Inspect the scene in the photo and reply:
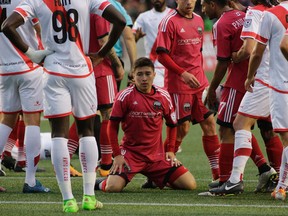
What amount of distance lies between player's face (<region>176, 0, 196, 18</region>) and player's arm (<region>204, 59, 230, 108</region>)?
3.94 feet

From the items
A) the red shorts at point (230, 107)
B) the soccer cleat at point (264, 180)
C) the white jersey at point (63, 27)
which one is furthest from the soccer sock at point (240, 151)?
the white jersey at point (63, 27)

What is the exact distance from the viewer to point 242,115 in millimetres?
9109

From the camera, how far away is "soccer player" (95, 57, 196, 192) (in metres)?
9.71

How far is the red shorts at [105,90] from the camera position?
11148 mm

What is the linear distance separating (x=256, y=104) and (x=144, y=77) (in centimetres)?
129

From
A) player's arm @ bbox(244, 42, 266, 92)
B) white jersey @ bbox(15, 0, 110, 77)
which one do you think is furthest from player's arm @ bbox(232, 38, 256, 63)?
white jersey @ bbox(15, 0, 110, 77)

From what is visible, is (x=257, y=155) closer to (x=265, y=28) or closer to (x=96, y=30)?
(x=265, y=28)

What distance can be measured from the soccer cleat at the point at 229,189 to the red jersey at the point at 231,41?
1.01 metres

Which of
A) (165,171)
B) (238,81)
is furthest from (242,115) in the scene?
(165,171)

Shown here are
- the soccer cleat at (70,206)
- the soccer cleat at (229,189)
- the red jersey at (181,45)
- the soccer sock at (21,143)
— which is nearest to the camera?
the soccer cleat at (70,206)

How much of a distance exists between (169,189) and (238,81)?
1441 mm

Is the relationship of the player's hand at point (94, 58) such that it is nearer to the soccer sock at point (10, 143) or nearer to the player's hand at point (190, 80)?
the player's hand at point (190, 80)

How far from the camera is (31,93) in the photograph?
31.7 feet

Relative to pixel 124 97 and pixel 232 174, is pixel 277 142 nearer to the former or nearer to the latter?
pixel 232 174
